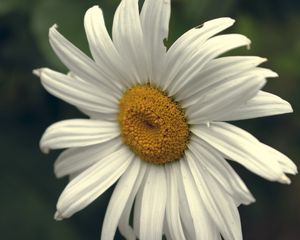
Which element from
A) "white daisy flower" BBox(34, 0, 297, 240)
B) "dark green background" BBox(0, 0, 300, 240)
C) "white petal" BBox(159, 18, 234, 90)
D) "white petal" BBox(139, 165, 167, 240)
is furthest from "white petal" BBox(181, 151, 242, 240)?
"dark green background" BBox(0, 0, 300, 240)

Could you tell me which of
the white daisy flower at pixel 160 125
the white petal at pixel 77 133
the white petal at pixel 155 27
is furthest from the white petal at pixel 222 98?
the white petal at pixel 77 133

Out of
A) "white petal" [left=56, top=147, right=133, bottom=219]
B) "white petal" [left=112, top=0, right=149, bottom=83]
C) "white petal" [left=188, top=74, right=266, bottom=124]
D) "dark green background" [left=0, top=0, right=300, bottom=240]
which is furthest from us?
"dark green background" [left=0, top=0, right=300, bottom=240]

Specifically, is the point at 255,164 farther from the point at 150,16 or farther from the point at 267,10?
the point at 267,10

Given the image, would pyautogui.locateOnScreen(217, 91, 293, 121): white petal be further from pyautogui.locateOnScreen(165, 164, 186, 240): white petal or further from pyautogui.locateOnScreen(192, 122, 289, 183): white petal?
pyautogui.locateOnScreen(165, 164, 186, 240): white petal

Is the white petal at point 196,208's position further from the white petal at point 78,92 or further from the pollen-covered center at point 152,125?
the white petal at point 78,92

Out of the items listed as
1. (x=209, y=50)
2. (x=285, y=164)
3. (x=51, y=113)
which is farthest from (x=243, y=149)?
(x=51, y=113)

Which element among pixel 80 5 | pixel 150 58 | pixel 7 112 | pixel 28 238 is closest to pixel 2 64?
pixel 7 112

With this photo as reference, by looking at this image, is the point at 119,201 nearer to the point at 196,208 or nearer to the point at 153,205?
the point at 153,205
